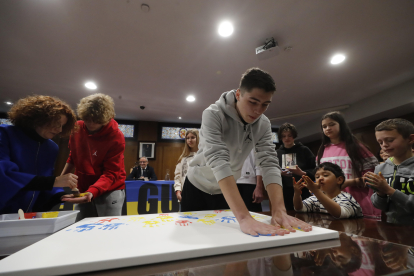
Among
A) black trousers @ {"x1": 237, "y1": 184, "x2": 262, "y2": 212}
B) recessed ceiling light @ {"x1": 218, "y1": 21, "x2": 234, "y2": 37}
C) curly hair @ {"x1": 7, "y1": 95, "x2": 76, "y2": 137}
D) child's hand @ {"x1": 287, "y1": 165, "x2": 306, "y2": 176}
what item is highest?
recessed ceiling light @ {"x1": 218, "y1": 21, "x2": 234, "y2": 37}

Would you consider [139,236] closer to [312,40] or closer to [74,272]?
[74,272]

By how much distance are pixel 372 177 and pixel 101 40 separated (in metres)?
3.03

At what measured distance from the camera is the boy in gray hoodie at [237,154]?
27.4 inches

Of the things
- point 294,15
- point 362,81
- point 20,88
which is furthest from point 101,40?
point 362,81

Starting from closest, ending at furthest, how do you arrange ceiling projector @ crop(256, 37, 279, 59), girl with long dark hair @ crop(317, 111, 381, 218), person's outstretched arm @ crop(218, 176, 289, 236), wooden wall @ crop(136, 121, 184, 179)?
person's outstretched arm @ crop(218, 176, 289, 236) → girl with long dark hair @ crop(317, 111, 381, 218) → ceiling projector @ crop(256, 37, 279, 59) → wooden wall @ crop(136, 121, 184, 179)

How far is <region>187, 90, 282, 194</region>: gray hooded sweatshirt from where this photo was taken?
79 centimetres

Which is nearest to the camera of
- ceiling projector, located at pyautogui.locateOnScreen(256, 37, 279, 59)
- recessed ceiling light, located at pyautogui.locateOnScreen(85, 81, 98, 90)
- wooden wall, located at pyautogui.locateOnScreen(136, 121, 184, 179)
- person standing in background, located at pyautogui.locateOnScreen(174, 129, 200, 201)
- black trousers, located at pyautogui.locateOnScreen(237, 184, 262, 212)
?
black trousers, located at pyautogui.locateOnScreen(237, 184, 262, 212)

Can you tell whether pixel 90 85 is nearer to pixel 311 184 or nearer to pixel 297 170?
pixel 297 170

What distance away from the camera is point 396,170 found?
1140 mm

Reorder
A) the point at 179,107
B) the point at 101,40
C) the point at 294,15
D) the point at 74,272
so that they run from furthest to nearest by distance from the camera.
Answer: the point at 179,107
the point at 101,40
the point at 294,15
the point at 74,272

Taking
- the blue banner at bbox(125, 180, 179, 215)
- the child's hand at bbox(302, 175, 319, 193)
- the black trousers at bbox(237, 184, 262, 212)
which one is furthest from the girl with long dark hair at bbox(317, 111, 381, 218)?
the blue banner at bbox(125, 180, 179, 215)

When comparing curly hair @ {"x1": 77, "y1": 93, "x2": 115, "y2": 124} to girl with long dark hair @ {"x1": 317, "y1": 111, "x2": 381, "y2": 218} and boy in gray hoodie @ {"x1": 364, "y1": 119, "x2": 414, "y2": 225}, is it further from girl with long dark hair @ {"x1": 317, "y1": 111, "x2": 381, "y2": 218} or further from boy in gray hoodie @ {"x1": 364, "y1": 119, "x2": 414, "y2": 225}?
girl with long dark hair @ {"x1": 317, "y1": 111, "x2": 381, "y2": 218}

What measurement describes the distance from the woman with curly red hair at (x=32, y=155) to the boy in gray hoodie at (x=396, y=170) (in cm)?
171

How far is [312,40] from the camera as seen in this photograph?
247cm
